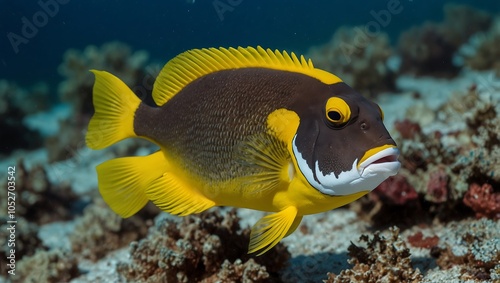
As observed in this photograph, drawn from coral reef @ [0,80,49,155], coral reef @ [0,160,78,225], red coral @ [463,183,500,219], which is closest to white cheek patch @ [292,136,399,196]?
red coral @ [463,183,500,219]

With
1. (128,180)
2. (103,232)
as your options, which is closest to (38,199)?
(103,232)

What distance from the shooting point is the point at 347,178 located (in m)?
2.21

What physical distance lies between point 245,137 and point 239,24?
5.23 ft

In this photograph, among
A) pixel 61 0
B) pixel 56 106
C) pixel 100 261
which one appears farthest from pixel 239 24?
pixel 56 106

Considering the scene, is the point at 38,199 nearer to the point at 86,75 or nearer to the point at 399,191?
the point at 86,75

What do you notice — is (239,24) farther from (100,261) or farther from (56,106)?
(56,106)

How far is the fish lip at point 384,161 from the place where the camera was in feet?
6.93

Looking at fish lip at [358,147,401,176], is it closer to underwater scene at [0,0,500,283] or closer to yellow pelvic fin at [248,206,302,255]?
underwater scene at [0,0,500,283]

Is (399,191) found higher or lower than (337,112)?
lower

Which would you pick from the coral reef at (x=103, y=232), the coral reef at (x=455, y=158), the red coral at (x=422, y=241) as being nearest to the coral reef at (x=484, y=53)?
the coral reef at (x=455, y=158)

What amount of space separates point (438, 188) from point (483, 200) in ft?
1.42

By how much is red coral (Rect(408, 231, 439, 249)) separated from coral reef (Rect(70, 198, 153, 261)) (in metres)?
3.38

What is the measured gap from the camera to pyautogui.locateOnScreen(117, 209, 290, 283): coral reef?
11.2 ft

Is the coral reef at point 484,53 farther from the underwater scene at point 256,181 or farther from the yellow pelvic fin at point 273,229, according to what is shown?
the yellow pelvic fin at point 273,229
